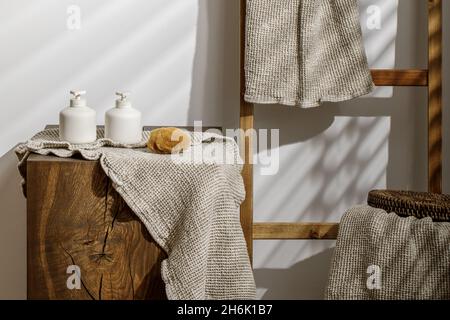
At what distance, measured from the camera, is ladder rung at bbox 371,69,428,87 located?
1.89m

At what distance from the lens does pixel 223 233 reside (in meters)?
1.49

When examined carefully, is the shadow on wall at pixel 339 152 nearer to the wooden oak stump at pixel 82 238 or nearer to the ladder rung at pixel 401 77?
the ladder rung at pixel 401 77

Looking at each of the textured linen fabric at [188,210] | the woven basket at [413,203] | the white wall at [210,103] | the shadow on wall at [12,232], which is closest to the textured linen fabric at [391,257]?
the woven basket at [413,203]

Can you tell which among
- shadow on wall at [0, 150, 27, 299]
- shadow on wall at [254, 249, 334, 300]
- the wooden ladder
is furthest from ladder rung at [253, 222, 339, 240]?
shadow on wall at [0, 150, 27, 299]

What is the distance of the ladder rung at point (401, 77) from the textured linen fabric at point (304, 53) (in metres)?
0.07

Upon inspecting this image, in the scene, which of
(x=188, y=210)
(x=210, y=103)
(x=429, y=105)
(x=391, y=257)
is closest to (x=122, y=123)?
(x=188, y=210)

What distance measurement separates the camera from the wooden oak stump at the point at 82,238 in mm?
1454

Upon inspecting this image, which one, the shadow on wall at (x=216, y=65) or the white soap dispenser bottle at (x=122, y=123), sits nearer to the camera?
the white soap dispenser bottle at (x=122, y=123)

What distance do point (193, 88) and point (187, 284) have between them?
2.17 ft

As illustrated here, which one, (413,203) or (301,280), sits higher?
(413,203)

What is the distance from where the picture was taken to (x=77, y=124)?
5.18 feet

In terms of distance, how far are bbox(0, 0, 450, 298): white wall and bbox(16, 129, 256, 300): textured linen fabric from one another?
0.43 m

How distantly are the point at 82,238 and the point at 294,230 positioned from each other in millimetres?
667

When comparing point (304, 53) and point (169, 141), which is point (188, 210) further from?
point (304, 53)
